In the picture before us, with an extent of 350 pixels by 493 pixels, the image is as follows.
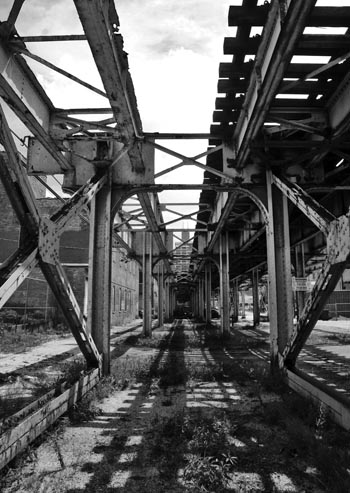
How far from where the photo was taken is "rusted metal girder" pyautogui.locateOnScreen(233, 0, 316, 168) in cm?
368

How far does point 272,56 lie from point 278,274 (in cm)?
411

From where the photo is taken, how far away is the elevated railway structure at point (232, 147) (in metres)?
4.10

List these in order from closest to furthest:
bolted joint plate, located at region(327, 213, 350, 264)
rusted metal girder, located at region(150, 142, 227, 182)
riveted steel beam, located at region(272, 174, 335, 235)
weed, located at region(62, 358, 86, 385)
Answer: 1. bolted joint plate, located at region(327, 213, 350, 264)
2. riveted steel beam, located at region(272, 174, 335, 235)
3. weed, located at region(62, 358, 86, 385)
4. rusted metal girder, located at region(150, 142, 227, 182)

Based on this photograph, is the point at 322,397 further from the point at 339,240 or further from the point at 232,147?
the point at 232,147

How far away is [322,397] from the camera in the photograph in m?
4.82

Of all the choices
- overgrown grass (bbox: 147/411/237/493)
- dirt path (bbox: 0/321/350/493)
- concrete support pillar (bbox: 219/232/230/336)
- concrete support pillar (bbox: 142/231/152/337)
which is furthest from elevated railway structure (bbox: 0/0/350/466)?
concrete support pillar (bbox: 142/231/152/337)

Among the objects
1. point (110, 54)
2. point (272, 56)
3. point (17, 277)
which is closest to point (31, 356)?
point (17, 277)

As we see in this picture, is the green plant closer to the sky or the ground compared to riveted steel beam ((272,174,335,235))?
closer to the ground

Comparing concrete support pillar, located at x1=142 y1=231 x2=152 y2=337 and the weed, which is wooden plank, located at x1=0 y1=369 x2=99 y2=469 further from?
concrete support pillar, located at x1=142 y1=231 x2=152 y2=337

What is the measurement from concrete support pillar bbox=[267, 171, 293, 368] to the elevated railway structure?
0.06 ft

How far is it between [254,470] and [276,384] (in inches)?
124

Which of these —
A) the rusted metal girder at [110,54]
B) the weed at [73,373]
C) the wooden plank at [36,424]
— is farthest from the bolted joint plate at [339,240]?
the weed at [73,373]

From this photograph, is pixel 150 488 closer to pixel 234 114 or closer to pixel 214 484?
pixel 214 484

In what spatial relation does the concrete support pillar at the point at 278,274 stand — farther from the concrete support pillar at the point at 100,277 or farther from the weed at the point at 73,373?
the weed at the point at 73,373
